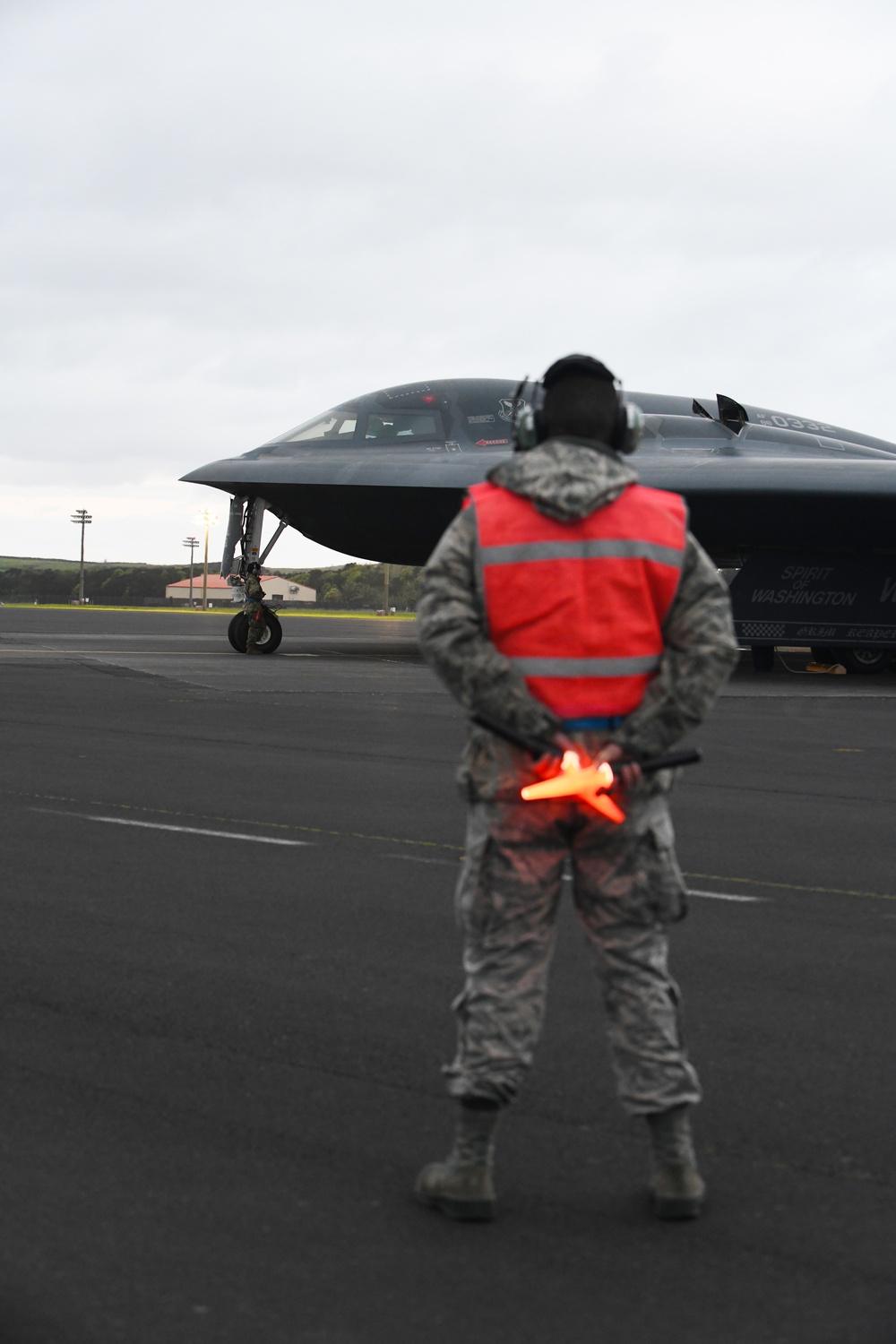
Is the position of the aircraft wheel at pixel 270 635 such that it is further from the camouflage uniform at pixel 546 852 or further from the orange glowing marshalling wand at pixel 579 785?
the orange glowing marshalling wand at pixel 579 785

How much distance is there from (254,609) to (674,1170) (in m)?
24.1

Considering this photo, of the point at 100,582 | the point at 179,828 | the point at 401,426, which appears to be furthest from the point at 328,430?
the point at 100,582

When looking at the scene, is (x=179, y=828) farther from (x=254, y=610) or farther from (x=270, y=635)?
(x=270, y=635)

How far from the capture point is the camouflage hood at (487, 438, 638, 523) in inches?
133

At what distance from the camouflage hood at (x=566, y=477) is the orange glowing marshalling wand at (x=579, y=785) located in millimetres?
563

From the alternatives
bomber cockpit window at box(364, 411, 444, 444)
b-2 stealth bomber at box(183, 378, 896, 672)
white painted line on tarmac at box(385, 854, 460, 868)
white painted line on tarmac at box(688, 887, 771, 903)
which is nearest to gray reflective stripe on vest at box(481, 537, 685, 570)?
white painted line on tarmac at box(688, 887, 771, 903)

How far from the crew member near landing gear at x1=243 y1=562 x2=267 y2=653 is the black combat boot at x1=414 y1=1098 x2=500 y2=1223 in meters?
23.4

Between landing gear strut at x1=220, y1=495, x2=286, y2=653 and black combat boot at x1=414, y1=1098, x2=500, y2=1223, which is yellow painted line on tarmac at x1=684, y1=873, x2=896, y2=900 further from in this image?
landing gear strut at x1=220, y1=495, x2=286, y2=653

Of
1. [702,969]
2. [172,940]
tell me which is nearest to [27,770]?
[172,940]

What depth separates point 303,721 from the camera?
15.7 metres

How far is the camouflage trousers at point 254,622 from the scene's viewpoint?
27141mm

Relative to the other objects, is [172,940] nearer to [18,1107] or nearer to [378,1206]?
[18,1107]

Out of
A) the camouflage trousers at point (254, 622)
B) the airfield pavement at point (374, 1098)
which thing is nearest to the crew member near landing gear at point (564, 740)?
the airfield pavement at point (374, 1098)

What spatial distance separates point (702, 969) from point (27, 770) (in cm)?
712
